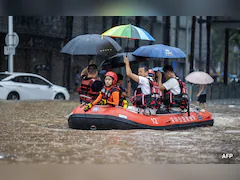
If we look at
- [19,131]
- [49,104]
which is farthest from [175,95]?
[49,104]

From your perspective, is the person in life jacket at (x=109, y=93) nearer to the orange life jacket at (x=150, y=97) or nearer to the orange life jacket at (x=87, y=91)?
the orange life jacket at (x=150, y=97)

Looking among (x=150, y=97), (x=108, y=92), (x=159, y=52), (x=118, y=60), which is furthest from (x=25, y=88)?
(x=150, y=97)

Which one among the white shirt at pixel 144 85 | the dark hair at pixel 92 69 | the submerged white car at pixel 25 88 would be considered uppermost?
the dark hair at pixel 92 69

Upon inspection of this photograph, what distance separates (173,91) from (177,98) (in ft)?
0.63

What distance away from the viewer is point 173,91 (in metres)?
11.7

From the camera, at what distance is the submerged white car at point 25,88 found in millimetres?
19047

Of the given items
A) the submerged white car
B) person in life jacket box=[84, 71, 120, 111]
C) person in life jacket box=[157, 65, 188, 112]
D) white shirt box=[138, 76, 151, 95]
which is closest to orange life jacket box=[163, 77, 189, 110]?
person in life jacket box=[157, 65, 188, 112]

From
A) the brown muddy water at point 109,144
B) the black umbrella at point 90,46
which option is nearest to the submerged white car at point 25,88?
the brown muddy water at point 109,144

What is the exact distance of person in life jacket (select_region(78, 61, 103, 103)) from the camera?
11484mm

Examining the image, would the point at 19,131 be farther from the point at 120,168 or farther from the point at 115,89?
the point at 120,168

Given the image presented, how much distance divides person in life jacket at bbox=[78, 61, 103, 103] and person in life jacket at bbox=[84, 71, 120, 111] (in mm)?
518

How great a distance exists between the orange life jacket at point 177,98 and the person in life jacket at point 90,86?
1.42 m

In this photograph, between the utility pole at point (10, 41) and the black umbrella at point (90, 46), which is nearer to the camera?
the black umbrella at point (90, 46)

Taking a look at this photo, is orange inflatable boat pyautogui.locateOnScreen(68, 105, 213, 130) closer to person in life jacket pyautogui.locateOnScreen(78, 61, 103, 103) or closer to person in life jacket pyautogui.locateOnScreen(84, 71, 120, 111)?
person in life jacket pyautogui.locateOnScreen(84, 71, 120, 111)
